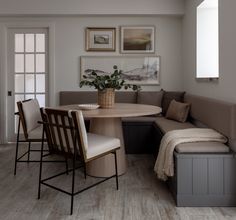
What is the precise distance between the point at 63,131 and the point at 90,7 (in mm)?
2742

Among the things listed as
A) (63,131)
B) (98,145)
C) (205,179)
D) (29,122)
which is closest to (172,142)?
(205,179)

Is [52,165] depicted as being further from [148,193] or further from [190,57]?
[190,57]

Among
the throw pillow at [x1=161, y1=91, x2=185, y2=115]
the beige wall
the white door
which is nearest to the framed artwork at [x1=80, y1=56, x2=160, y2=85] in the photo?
the beige wall

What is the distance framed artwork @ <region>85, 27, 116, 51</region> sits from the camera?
452cm

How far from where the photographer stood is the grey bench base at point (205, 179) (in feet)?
7.39

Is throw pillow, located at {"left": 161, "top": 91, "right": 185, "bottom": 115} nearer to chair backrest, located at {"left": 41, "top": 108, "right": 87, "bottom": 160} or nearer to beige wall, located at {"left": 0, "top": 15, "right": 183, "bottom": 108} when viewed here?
beige wall, located at {"left": 0, "top": 15, "right": 183, "bottom": 108}

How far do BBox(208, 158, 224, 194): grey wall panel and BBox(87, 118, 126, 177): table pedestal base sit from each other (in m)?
1.05

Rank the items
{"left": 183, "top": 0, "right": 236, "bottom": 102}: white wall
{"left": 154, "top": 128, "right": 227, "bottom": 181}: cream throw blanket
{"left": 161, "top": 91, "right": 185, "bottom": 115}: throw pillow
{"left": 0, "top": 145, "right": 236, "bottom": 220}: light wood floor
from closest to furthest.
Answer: {"left": 0, "top": 145, "right": 236, "bottom": 220}: light wood floor
{"left": 154, "top": 128, "right": 227, "bottom": 181}: cream throw blanket
{"left": 183, "top": 0, "right": 236, "bottom": 102}: white wall
{"left": 161, "top": 91, "right": 185, "bottom": 115}: throw pillow

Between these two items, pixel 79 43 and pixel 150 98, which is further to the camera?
pixel 79 43

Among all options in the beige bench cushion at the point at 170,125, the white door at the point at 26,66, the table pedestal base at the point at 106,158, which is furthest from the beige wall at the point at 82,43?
the table pedestal base at the point at 106,158

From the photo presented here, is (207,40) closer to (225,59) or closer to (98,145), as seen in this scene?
(225,59)

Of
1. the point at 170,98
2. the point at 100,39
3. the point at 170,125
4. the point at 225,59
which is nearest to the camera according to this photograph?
the point at 225,59

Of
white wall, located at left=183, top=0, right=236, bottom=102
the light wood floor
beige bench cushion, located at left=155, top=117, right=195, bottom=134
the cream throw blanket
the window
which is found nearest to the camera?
the light wood floor

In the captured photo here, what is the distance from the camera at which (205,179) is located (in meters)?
2.27
